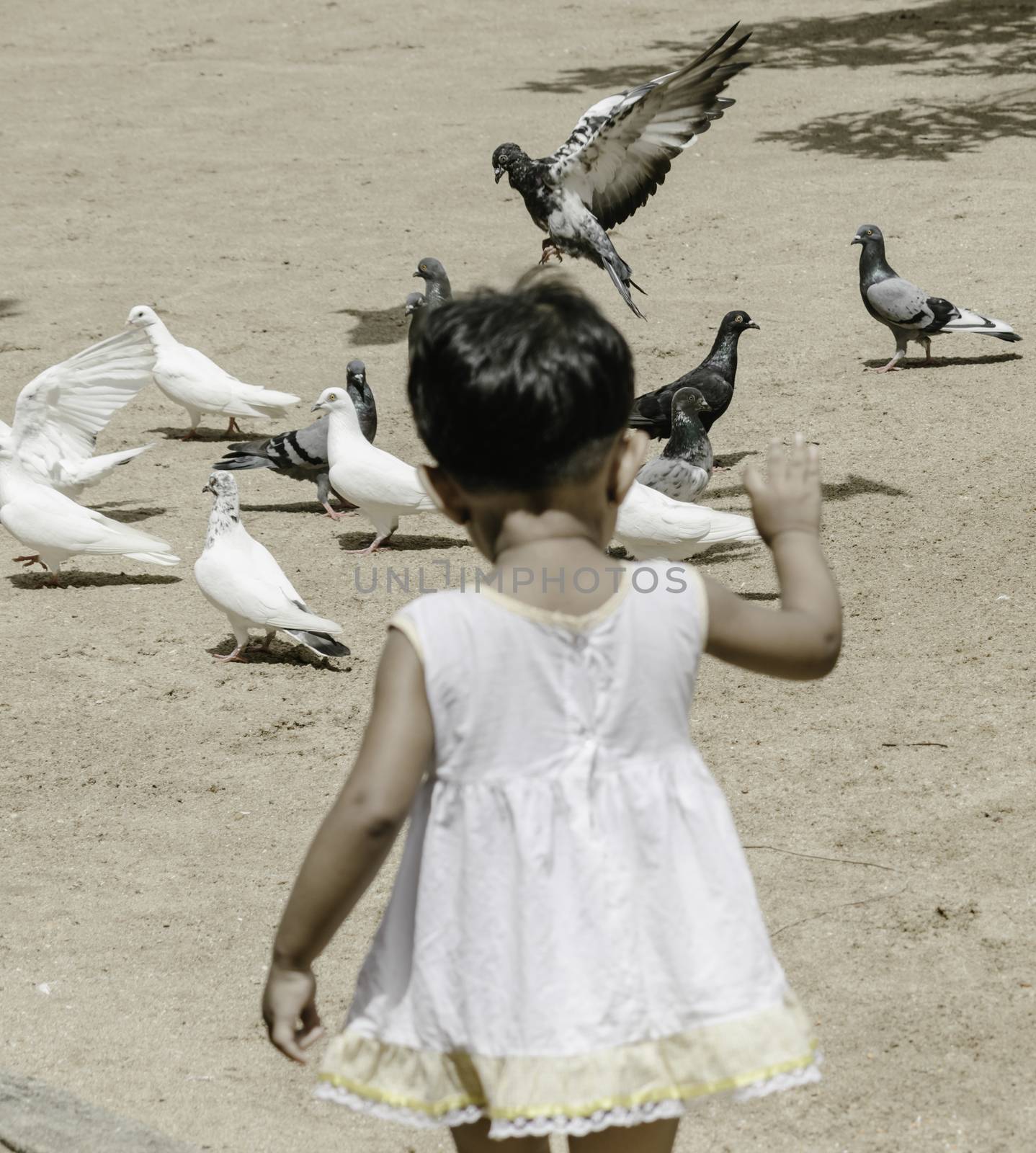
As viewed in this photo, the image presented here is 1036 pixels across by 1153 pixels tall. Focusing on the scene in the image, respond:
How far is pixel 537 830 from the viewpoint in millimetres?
1655

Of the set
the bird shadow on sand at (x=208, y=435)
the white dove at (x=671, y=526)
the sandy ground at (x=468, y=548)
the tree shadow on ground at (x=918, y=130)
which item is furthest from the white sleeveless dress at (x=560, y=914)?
the tree shadow on ground at (x=918, y=130)


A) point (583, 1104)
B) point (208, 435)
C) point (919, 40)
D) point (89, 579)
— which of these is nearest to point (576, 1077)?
point (583, 1104)

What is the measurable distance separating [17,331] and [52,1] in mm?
11495

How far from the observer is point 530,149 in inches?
515

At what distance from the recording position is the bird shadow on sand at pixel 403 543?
6.74 m

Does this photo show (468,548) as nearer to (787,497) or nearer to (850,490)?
(850,490)

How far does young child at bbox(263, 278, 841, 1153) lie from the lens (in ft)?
5.40

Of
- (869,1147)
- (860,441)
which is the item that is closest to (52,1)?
(860,441)

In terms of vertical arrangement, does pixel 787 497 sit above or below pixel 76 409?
above

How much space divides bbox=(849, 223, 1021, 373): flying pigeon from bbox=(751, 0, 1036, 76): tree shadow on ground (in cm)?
723

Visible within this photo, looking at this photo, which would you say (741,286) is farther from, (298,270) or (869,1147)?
(869,1147)

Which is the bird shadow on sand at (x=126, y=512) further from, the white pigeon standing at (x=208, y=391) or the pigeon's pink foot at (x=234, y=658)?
the pigeon's pink foot at (x=234, y=658)

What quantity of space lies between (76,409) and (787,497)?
5.42m

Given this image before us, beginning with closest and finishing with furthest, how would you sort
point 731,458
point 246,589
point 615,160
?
point 246,589 → point 731,458 → point 615,160
